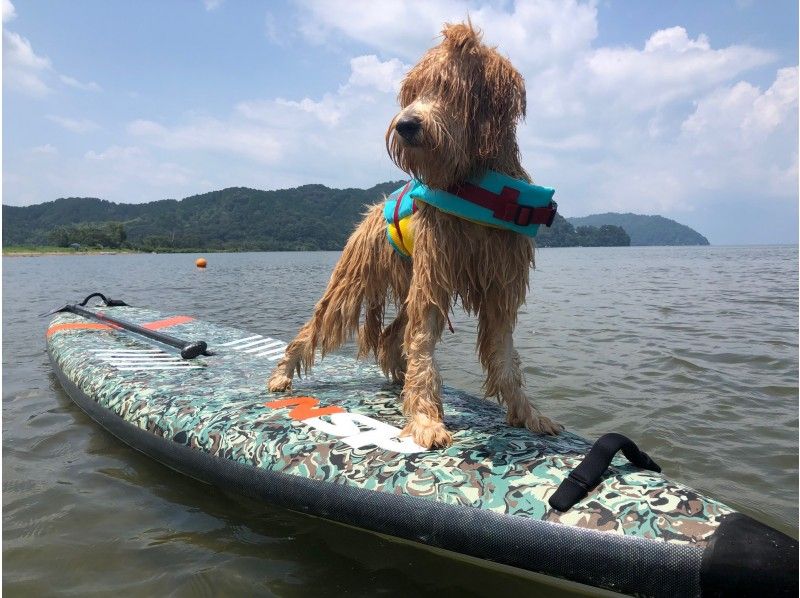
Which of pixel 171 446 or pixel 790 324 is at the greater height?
pixel 790 324

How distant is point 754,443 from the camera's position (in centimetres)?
454

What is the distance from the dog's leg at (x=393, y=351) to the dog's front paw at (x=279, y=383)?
795 millimetres

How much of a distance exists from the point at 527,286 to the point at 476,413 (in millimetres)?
1016

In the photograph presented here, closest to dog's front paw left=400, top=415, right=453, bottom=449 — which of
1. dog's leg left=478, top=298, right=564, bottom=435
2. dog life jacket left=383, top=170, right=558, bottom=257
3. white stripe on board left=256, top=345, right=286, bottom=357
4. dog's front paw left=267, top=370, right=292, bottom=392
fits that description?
dog's leg left=478, top=298, right=564, bottom=435

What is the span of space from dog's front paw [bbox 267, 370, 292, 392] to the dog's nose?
2522 millimetres

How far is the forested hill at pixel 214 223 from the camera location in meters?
93.5

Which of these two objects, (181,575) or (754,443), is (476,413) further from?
(754,443)

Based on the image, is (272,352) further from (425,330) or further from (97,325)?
(425,330)

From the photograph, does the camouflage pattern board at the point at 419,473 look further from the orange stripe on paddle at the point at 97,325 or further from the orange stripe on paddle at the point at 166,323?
the orange stripe on paddle at the point at 166,323

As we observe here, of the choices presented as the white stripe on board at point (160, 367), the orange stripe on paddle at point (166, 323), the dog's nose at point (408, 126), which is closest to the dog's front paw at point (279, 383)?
the white stripe on board at point (160, 367)

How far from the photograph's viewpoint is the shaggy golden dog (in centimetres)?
273

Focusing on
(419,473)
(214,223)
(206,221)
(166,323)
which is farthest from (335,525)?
(206,221)

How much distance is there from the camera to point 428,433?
9.99 feet

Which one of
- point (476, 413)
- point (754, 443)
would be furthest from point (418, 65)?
point (754, 443)
